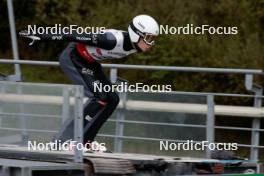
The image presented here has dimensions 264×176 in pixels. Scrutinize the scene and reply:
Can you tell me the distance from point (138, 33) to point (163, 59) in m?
7.29

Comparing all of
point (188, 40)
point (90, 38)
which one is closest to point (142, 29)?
point (90, 38)

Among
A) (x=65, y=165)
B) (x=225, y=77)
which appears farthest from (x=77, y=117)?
(x=225, y=77)

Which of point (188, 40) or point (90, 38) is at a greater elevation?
point (188, 40)

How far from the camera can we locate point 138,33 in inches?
426

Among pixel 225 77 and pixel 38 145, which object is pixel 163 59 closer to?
pixel 225 77

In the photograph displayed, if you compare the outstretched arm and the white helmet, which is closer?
the outstretched arm

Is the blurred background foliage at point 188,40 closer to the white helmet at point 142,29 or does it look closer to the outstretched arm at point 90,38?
the white helmet at point 142,29

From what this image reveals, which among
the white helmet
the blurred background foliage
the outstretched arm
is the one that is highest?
the blurred background foliage

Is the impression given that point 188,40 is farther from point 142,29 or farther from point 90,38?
point 90,38

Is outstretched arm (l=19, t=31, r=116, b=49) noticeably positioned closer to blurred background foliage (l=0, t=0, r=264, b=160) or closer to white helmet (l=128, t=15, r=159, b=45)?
white helmet (l=128, t=15, r=159, b=45)

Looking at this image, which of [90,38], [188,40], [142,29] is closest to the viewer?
[90,38]

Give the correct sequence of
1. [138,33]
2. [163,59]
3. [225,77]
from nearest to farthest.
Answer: [138,33], [225,77], [163,59]

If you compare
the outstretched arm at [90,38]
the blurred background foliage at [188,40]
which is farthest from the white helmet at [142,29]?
the blurred background foliage at [188,40]

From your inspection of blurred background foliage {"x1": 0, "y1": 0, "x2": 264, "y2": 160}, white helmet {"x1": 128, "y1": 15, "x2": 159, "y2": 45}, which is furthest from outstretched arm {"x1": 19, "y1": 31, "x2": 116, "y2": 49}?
blurred background foliage {"x1": 0, "y1": 0, "x2": 264, "y2": 160}
